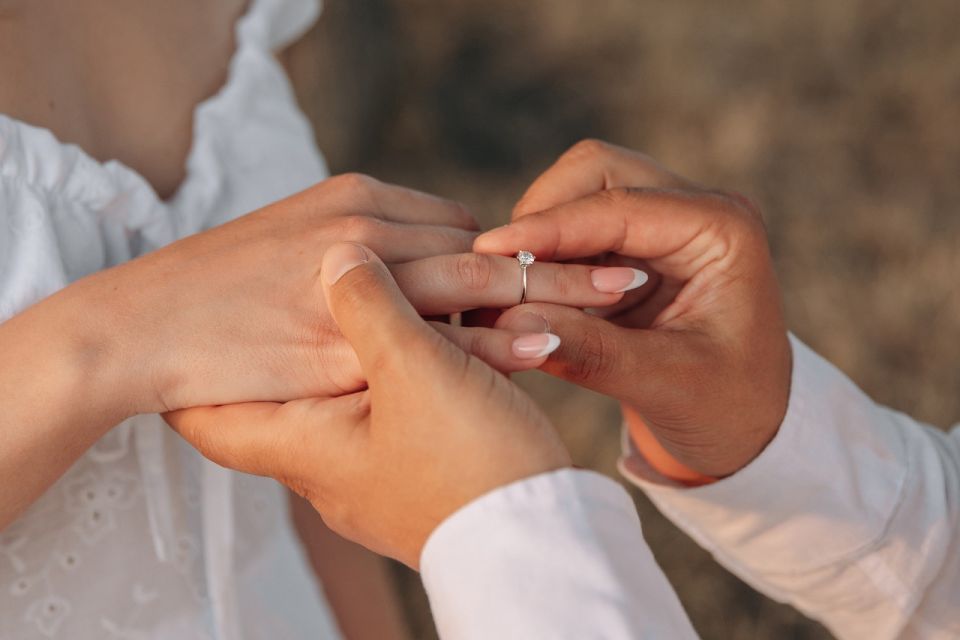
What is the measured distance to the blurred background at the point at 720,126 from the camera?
79.3 inches

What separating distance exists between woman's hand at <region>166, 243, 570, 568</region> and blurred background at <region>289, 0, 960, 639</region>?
1.35m

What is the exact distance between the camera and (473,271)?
0.78 meters

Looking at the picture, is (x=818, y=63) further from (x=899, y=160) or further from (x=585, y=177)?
(x=585, y=177)

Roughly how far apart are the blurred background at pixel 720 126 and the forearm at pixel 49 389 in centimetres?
132

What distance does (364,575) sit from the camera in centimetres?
116

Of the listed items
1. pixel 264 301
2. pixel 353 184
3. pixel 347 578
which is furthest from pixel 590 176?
pixel 347 578

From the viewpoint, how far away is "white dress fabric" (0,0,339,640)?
773mm

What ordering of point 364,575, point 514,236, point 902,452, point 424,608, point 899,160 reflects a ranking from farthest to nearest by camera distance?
1. point 899,160
2. point 424,608
3. point 364,575
4. point 902,452
5. point 514,236

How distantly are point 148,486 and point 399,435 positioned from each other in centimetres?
37

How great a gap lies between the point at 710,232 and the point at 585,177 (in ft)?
0.44

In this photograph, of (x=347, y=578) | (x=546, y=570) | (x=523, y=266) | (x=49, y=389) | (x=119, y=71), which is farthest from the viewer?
(x=347, y=578)

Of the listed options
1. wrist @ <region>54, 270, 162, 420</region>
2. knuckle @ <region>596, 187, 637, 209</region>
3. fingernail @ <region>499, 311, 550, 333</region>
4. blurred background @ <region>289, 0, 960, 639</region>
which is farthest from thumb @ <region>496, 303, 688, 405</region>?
blurred background @ <region>289, 0, 960, 639</region>

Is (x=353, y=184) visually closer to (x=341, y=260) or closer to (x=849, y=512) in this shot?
(x=341, y=260)

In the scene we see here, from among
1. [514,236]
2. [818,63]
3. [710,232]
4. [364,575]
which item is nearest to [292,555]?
[364,575]
